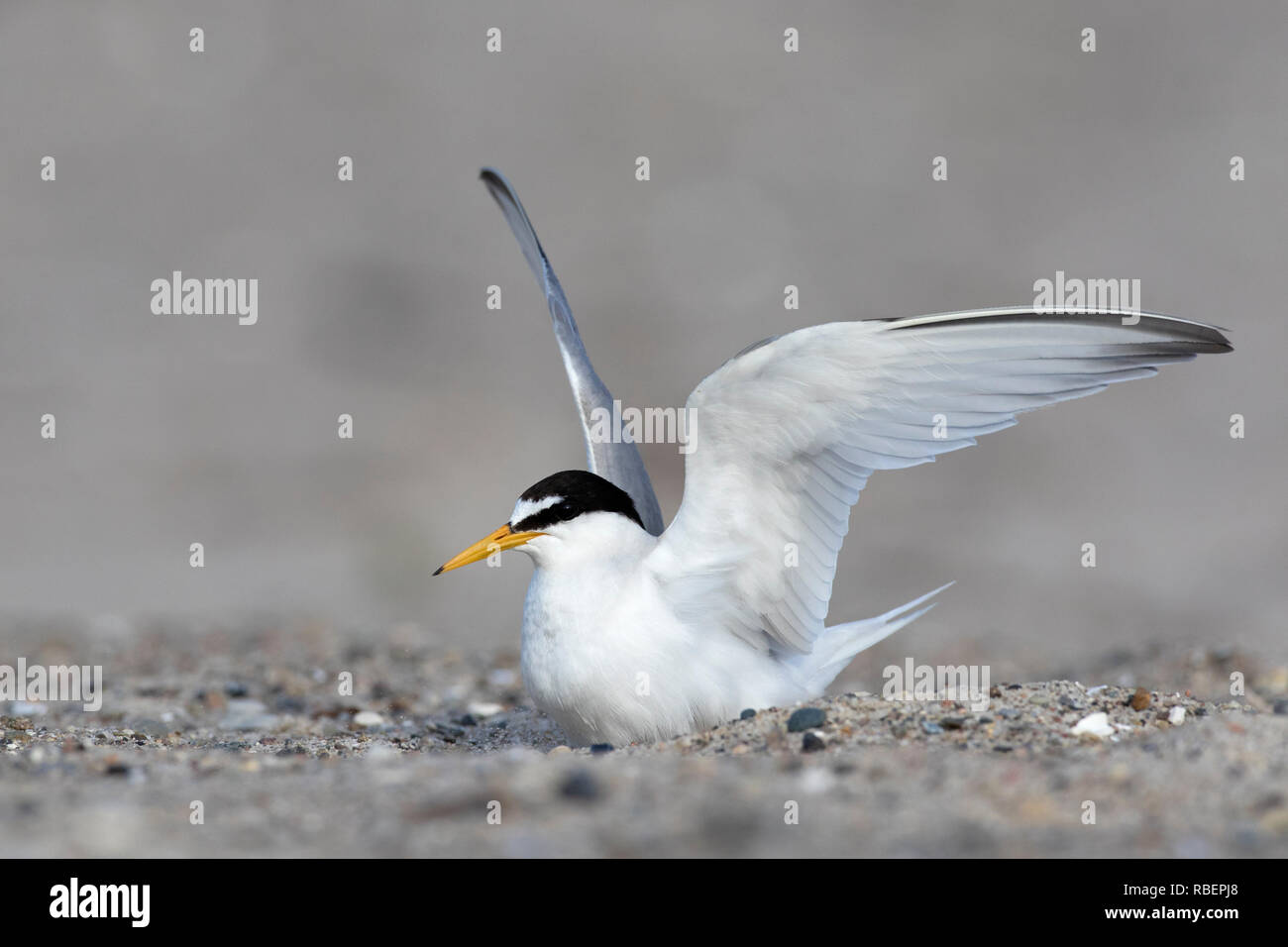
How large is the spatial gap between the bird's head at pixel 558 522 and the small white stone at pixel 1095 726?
1861 millimetres

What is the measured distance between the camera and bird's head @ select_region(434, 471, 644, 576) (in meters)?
5.42

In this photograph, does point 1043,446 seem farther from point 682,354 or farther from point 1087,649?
point 1087,649

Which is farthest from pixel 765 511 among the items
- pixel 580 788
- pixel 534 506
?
pixel 580 788

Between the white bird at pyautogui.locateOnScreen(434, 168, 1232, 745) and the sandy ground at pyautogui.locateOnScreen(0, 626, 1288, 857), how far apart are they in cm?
Result: 31

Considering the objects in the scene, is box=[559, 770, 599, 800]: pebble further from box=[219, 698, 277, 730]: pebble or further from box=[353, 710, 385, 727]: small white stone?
box=[219, 698, 277, 730]: pebble

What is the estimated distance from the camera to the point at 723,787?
3939 millimetres

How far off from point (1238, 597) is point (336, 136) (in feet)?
43.9

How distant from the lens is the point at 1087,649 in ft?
29.5

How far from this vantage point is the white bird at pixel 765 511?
15.9ft

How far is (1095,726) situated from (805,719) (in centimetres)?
105

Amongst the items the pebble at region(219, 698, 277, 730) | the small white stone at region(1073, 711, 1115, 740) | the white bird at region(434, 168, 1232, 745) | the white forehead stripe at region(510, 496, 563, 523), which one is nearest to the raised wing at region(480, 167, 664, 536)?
the white bird at region(434, 168, 1232, 745)

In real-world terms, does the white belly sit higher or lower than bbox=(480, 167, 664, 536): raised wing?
lower

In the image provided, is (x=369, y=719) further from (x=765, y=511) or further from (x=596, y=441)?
(x=765, y=511)

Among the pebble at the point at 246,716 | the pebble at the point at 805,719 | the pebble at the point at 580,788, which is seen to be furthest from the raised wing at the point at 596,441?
the pebble at the point at 580,788
